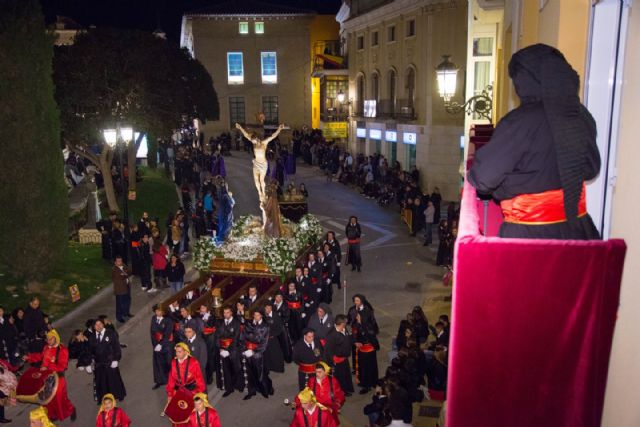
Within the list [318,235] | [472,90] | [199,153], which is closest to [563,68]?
[318,235]

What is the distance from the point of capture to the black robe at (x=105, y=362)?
37.1ft

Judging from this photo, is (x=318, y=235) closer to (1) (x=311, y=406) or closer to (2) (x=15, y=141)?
(2) (x=15, y=141)

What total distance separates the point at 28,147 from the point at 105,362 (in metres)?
7.83

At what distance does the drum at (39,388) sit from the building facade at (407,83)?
2287 centimetres

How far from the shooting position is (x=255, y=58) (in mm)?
54938

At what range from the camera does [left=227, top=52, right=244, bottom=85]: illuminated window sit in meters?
54.9

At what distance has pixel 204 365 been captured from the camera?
11523mm

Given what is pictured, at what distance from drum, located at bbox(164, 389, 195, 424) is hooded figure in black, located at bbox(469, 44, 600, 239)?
765 cm

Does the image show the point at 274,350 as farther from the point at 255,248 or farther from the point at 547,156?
the point at 547,156

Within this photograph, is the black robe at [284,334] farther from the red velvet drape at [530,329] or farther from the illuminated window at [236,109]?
the illuminated window at [236,109]

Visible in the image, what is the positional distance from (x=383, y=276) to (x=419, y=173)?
13.7 m

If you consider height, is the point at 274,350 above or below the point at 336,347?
below

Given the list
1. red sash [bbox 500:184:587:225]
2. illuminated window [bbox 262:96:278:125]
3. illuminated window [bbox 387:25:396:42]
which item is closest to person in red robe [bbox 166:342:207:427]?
red sash [bbox 500:184:587:225]

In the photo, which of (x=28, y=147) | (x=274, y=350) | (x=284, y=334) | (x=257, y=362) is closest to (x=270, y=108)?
(x=28, y=147)
